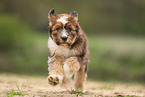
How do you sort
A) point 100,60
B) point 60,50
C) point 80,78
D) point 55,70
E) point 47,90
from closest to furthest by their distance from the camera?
1. point 55,70
2. point 60,50
3. point 80,78
4. point 47,90
5. point 100,60

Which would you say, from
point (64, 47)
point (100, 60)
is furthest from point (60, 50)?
point (100, 60)

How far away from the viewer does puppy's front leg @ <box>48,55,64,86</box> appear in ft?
17.1

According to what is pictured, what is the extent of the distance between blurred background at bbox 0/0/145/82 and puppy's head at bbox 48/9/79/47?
702cm

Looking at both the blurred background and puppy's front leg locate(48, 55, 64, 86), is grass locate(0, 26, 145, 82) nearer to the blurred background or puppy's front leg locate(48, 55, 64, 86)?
the blurred background

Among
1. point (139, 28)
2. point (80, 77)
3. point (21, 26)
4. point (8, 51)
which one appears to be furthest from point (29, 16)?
point (80, 77)

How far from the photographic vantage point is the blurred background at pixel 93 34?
42.4 ft

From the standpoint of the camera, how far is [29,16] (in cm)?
1897

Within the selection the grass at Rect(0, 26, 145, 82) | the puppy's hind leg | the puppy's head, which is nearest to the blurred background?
the grass at Rect(0, 26, 145, 82)

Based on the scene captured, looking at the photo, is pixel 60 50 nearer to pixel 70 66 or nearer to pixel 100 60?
pixel 70 66

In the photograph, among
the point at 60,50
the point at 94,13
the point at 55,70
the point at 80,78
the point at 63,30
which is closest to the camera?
the point at 63,30

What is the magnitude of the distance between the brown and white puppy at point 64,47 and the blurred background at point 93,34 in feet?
21.7

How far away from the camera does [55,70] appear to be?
5.49m

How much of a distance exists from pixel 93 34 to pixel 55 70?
13793 mm

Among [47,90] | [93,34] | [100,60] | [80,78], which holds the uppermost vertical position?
[93,34]
